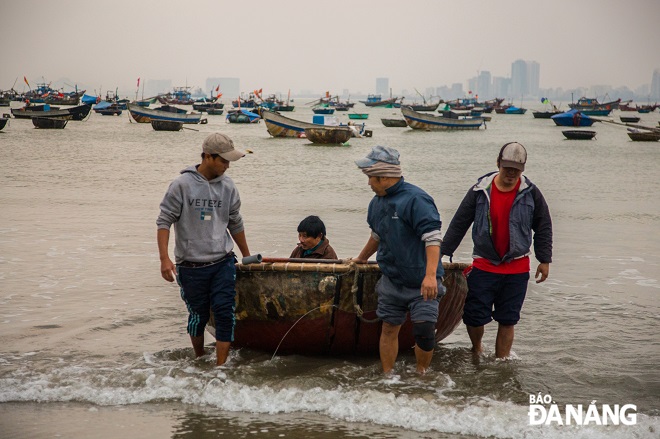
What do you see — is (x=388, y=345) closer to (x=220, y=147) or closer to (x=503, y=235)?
(x=503, y=235)

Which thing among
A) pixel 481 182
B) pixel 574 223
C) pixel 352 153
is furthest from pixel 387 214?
pixel 352 153

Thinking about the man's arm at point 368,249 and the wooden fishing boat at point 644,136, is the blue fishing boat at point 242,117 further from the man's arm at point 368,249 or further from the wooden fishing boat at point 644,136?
the man's arm at point 368,249

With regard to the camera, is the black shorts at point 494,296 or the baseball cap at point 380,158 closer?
the baseball cap at point 380,158

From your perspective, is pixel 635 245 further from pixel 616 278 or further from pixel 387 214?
pixel 387 214

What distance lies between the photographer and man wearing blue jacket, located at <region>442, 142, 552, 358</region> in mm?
4914

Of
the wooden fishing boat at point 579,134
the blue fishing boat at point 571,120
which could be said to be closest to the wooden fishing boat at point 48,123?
the wooden fishing boat at point 579,134

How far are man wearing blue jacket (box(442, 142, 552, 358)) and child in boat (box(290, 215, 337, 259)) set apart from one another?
100 cm

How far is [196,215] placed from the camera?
481 centimetres

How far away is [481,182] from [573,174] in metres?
21.4

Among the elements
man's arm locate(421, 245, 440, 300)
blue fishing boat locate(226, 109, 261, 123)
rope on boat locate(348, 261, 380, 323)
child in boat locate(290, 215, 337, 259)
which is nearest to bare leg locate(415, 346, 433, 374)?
rope on boat locate(348, 261, 380, 323)


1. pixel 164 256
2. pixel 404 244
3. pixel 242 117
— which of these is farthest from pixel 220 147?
pixel 242 117

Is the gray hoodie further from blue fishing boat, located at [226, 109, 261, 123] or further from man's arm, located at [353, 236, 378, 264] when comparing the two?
blue fishing boat, located at [226, 109, 261, 123]

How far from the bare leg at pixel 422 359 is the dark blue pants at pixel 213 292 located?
1268 mm

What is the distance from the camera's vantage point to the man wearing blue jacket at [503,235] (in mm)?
4914
